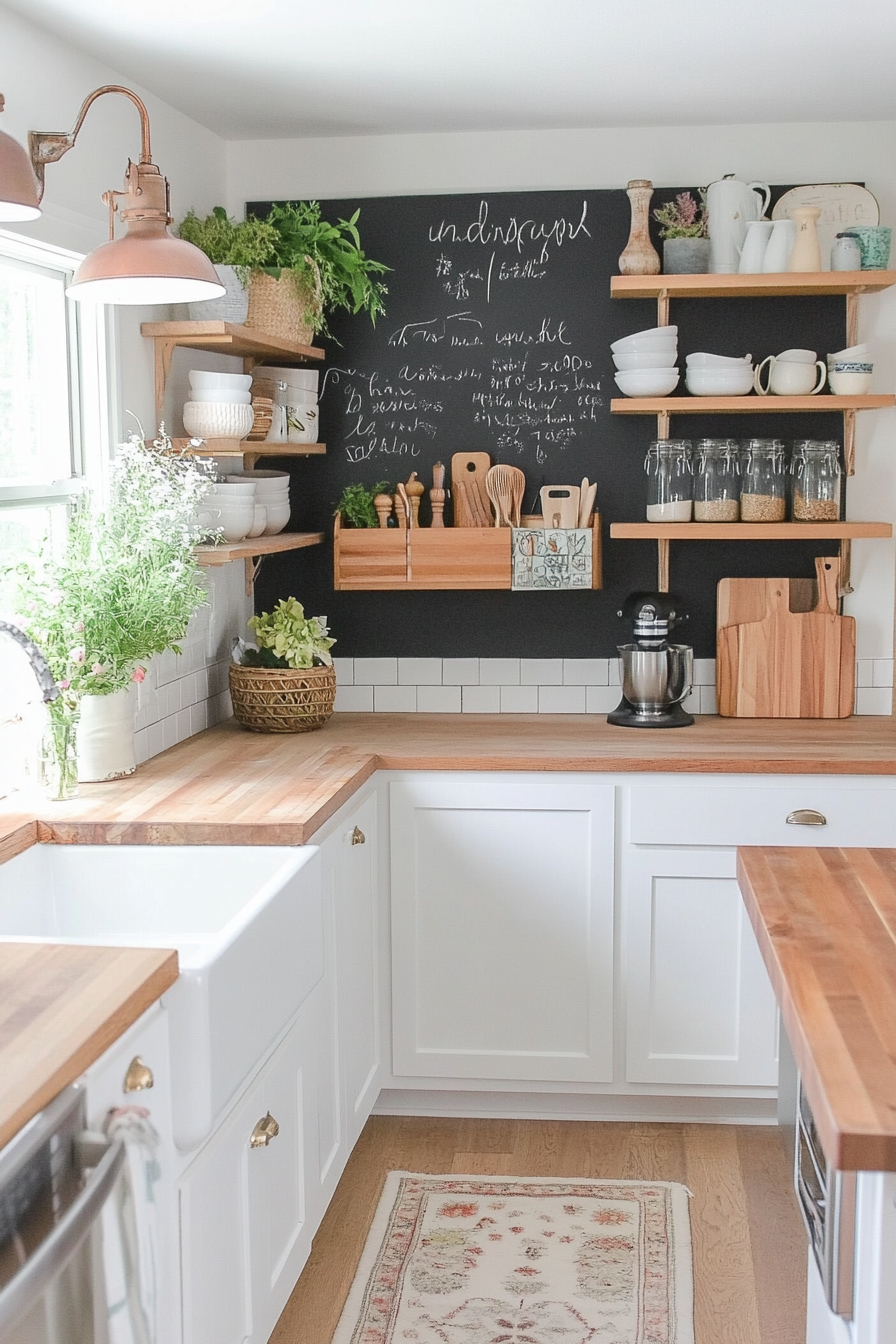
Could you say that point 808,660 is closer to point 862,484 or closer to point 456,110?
point 862,484

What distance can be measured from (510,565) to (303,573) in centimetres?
66

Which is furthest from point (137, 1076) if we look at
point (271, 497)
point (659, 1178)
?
point (271, 497)

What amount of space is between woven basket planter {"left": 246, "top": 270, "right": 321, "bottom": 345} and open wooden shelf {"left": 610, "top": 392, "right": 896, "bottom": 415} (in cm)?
84

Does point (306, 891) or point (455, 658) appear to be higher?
point (455, 658)

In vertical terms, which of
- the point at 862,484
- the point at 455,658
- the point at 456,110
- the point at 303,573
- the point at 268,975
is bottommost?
the point at 268,975

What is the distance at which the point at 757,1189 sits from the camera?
312 centimetres

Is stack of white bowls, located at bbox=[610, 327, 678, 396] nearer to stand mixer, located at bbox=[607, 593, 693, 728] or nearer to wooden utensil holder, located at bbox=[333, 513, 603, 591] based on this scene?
wooden utensil holder, located at bbox=[333, 513, 603, 591]

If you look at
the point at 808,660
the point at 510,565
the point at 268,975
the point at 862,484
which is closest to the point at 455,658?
the point at 510,565

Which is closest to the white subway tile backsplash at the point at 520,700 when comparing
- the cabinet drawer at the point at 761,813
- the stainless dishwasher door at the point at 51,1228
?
the cabinet drawer at the point at 761,813

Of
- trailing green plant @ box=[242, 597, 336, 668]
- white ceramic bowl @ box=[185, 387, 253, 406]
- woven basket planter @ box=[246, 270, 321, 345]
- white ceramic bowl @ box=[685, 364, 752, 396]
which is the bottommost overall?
trailing green plant @ box=[242, 597, 336, 668]

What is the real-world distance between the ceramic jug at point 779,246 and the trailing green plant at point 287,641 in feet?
4.91

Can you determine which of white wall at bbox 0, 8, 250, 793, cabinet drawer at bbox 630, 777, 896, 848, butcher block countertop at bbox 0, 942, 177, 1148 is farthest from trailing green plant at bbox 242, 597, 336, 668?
butcher block countertop at bbox 0, 942, 177, 1148

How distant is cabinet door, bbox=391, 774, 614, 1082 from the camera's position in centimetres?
330

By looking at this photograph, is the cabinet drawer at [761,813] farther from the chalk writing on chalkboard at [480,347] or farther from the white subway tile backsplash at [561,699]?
the chalk writing on chalkboard at [480,347]
